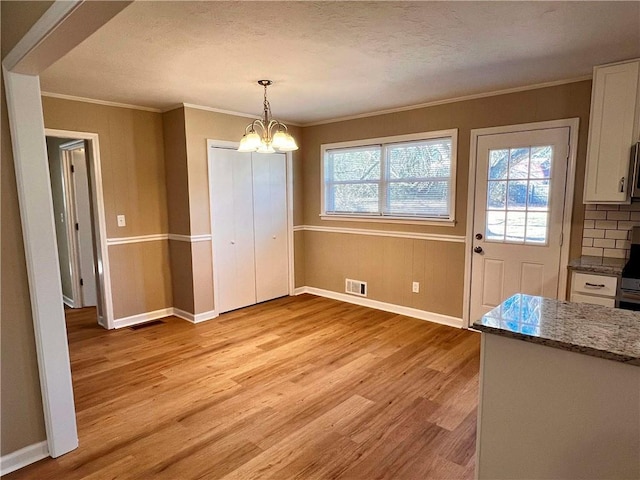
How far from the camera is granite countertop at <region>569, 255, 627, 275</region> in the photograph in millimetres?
2680

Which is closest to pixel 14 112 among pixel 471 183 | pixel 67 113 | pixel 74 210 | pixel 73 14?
pixel 73 14

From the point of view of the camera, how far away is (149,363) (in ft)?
10.7

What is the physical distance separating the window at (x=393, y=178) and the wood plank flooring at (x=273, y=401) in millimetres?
1288

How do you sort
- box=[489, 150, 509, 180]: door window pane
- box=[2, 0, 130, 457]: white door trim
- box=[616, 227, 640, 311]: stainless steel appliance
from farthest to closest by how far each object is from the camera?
1. box=[489, 150, 509, 180]: door window pane
2. box=[616, 227, 640, 311]: stainless steel appliance
3. box=[2, 0, 130, 457]: white door trim

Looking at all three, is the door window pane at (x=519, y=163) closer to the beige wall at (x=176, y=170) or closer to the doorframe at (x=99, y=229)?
the beige wall at (x=176, y=170)

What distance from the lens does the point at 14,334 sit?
6.48ft

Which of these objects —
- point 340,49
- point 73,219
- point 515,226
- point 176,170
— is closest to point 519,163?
point 515,226

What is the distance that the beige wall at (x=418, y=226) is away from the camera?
3.26 metres

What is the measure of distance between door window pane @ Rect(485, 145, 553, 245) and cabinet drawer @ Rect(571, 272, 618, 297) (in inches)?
25.4

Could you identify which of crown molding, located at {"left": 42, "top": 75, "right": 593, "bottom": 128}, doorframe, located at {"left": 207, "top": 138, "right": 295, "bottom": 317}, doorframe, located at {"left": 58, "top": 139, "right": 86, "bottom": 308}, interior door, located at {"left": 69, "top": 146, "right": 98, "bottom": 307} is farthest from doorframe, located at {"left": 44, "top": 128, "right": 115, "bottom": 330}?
doorframe, located at {"left": 207, "top": 138, "right": 295, "bottom": 317}

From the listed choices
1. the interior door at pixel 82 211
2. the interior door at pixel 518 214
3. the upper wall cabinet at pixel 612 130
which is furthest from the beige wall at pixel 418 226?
the interior door at pixel 82 211

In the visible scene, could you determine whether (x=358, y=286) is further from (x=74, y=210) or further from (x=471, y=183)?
(x=74, y=210)

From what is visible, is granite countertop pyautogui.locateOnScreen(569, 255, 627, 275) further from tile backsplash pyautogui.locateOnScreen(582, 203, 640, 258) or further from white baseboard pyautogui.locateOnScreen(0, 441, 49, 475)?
white baseboard pyautogui.locateOnScreen(0, 441, 49, 475)

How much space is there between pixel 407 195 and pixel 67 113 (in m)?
3.53
